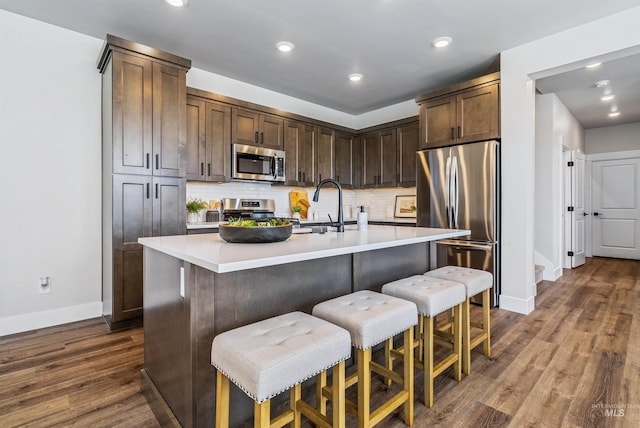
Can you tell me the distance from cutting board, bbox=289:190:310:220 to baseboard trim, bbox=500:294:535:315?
2.89m

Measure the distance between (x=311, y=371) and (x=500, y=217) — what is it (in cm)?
314

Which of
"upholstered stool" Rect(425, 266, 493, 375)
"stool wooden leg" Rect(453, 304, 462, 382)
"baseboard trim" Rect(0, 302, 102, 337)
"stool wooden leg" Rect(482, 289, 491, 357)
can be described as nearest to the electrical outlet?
"baseboard trim" Rect(0, 302, 102, 337)

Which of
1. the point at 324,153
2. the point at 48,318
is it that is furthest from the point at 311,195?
the point at 48,318

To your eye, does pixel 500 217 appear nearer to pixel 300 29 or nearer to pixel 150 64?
pixel 300 29

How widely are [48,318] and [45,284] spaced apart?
321 mm

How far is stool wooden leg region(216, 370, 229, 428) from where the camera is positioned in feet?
4.02

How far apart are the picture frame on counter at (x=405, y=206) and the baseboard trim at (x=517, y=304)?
195 centimetres

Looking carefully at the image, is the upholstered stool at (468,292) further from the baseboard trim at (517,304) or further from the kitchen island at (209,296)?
the baseboard trim at (517,304)

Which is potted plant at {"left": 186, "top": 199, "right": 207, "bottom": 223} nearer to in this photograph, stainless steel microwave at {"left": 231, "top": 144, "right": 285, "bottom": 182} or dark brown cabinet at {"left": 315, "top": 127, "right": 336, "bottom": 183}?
stainless steel microwave at {"left": 231, "top": 144, "right": 285, "bottom": 182}

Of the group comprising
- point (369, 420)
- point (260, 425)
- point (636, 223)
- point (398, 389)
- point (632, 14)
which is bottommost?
point (398, 389)

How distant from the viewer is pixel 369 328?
1.40m

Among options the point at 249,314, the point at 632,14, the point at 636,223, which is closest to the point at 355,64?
the point at 632,14

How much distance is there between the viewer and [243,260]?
46.1 inches

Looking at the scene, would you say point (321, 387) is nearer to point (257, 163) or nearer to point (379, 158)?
point (257, 163)
